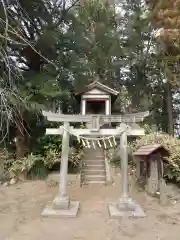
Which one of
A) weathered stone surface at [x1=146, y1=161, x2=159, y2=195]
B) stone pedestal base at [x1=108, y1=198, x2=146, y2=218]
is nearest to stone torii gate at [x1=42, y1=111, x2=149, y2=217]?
stone pedestal base at [x1=108, y1=198, x2=146, y2=218]

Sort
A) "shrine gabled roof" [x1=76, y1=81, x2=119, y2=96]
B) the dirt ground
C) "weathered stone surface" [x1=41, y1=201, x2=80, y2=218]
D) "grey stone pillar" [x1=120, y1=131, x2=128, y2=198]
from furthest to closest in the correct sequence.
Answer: "shrine gabled roof" [x1=76, y1=81, x2=119, y2=96] < "grey stone pillar" [x1=120, y1=131, x2=128, y2=198] < "weathered stone surface" [x1=41, y1=201, x2=80, y2=218] < the dirt ground

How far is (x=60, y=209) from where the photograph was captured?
673 cm

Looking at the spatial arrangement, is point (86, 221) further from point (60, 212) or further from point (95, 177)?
point (95, 177)

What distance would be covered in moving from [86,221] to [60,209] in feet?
2.83

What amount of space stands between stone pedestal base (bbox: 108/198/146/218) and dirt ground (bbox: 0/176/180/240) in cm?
16

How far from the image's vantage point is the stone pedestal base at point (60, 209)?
20.9ft

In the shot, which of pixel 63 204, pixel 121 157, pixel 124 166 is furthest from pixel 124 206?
pixel 63 204

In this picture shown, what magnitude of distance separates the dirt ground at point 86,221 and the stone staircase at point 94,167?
0.97 m

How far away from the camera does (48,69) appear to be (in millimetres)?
10445

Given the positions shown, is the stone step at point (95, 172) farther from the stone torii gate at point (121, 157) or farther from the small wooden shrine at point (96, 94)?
the small wooden shrine at point (96, 94)

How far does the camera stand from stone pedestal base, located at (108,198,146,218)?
6.43 metres

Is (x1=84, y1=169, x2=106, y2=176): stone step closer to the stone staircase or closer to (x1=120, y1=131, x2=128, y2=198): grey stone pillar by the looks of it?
the stone staircase

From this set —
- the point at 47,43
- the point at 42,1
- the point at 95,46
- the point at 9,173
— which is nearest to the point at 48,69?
the point at 47,43

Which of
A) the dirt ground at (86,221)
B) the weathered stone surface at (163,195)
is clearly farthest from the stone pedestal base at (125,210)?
the weathered stone surface at (163,195)
